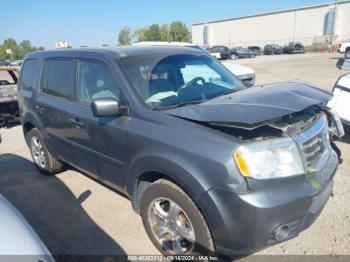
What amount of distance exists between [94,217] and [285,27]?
73.1m

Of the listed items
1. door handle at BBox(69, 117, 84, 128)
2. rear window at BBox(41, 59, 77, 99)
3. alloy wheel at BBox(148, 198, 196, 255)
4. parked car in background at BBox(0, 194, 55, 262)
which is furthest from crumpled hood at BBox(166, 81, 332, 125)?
rear window at BBox(41, 59, 77, 99)

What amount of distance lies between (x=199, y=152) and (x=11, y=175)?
408 centimetres

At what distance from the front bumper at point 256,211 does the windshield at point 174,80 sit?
3.74 ft

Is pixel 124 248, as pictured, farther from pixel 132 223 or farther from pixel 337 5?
pixel 337 5

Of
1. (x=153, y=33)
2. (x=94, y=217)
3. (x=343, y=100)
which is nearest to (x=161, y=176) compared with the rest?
(x=94, y=217)

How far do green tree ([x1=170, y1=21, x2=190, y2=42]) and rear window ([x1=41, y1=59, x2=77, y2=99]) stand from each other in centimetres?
9051

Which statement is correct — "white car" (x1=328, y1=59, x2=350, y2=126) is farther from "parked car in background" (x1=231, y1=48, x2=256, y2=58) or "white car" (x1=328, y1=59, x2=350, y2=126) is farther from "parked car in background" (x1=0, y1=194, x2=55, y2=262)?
"parked car in background" (x1=231, y1=48, x2=256, y2=58)

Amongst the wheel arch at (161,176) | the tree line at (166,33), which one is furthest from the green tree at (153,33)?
the wheel arch at (161,176)

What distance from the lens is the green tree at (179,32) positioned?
92250 millimetres

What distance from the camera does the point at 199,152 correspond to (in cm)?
242

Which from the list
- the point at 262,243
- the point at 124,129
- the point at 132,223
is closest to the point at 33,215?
the point at 132,223

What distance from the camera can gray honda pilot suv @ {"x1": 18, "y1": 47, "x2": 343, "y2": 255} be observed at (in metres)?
2.32

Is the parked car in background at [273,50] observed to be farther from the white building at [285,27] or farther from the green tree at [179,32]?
the green tree at [179,32]

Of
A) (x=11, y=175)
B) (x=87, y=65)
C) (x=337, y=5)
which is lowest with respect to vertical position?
(x=11, y=175)
